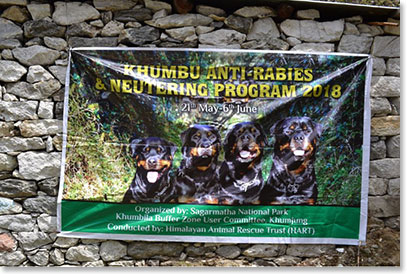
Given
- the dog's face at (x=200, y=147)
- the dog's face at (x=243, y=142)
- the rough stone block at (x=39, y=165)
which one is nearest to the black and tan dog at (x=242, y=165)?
the dog's face at (x=243, y=142)

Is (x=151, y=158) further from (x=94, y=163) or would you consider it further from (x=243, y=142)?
(x=243, y=142)

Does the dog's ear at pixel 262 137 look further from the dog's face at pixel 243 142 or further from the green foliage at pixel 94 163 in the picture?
the green foliage at pixel 94 163

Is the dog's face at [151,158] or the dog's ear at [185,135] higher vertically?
the dog's ear at [185,135]

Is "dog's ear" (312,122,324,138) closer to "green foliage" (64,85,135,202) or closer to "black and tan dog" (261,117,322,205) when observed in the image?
"black and tan dog" (261,117,322,205)

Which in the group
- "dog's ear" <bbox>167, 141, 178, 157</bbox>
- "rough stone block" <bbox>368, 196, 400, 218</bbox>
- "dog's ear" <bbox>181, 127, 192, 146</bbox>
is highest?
"dog's ear" <bbox>181, 127, 192, 146</bbox>

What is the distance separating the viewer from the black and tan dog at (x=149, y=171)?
316 centimetres

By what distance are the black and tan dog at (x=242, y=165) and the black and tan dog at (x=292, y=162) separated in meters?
0.11

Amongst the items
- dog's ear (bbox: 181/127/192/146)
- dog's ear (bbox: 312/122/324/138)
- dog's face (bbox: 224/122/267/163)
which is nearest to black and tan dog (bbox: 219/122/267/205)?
dog's face (bbox: 224/122/267/163)

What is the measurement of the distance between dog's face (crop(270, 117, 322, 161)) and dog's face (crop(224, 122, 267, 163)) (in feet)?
0.53

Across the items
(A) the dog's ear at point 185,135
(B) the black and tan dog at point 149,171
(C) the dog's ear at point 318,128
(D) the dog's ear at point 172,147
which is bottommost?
(B) the black and tan dog at point 149,171

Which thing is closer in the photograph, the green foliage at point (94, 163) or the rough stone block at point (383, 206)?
the green foliage at point (94, 163)

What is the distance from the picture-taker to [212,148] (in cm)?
317

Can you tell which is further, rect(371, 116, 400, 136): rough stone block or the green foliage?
rect(371, 116, 400, 136): rough stone block

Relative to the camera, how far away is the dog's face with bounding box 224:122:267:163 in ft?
10.4
